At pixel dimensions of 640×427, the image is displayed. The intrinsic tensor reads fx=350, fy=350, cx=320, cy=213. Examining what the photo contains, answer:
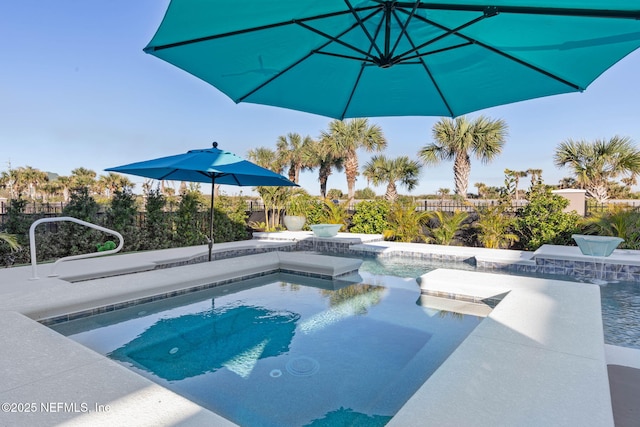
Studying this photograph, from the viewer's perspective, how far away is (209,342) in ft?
11.5

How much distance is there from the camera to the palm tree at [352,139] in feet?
69.1

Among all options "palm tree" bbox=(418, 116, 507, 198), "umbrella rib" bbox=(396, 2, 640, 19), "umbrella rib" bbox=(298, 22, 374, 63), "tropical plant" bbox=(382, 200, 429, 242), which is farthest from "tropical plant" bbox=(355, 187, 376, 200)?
"umbrella rib" bbox=(396, 2, 640, 19)

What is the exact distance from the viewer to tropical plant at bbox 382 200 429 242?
33.2ft

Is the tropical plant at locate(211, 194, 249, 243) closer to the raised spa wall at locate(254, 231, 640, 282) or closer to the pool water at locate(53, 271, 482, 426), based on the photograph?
the raised spa wall at locate(254, 231, 640, 282)

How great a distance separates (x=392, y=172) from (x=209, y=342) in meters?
19.4

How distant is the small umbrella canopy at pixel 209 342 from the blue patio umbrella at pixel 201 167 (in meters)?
2.09

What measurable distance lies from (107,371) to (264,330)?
70.2 inches

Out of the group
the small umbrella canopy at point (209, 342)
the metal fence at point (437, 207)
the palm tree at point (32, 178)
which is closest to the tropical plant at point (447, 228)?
the metal fence at point (437, 207)

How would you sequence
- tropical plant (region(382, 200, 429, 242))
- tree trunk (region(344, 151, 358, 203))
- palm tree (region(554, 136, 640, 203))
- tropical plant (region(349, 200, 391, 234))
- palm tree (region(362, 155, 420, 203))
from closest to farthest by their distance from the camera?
1. tropical plant (region(382, 200, 429, 242))
2. tropical plant (region(349, 200, 391, 234))
3. palm tree (region(554, 136, 640, 203))
4. palm tree (region(362, 155, 420, 203))
5. tree trunk (region(344, 151, 358, 203))

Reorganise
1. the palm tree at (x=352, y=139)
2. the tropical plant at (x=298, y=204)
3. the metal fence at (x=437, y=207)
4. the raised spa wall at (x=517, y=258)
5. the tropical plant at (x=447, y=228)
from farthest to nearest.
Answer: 1. the palm tree at (x=352, y=139)
2. the tropical plant at (x=298, y=204)
3. the tropical plant at (x=447, y=228)
4. the metal fence at (x=437, y=207)
5. the raised spa wall at (x=517, y=258)

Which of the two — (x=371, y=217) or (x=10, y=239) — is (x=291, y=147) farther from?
(x=10, y=239)

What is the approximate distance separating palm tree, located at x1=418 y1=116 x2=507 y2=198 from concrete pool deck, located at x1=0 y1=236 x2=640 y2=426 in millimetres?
13415

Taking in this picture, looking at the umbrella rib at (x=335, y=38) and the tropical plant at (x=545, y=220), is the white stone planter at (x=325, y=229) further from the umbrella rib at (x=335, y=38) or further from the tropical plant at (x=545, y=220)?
the umbrella rib at (x=335, y=38)

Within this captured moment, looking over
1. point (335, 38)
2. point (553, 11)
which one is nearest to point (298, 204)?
Answer: point (335, 38)
